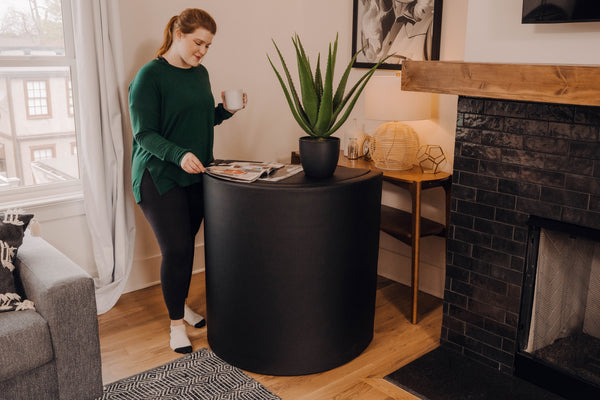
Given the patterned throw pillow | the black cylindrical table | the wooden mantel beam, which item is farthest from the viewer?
the black cylindrical table

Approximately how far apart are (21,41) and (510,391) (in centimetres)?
261

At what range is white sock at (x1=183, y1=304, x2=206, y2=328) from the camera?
9.37 feet

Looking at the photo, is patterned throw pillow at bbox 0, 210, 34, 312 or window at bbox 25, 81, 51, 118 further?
window at bbox 25, 81, 51, 118

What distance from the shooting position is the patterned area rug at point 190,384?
7.49ft

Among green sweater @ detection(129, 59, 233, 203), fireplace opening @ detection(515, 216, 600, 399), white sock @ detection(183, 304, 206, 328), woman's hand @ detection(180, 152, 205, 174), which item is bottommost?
white sock @ detection(183, 304, 206, 328)

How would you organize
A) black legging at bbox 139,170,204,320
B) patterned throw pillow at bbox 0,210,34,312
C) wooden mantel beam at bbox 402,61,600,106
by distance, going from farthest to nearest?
1. black legging at bbox 139,170,204,320
2. patterned throw pillow at bbox 0,210,34,312
3. wooden mantel beam at bbox 402,61,600,106

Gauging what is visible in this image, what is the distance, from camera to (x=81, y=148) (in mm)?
2959

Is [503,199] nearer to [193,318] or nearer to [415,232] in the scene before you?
[415,232]

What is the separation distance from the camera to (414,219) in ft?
9.20

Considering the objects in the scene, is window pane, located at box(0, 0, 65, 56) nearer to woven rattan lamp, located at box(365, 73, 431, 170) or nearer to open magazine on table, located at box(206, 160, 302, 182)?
open magazine on table, located at box(206, 160, 302, 182)

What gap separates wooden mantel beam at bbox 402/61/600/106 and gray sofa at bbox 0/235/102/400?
58.2 inches

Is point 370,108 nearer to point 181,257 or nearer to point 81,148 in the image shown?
point 181,257

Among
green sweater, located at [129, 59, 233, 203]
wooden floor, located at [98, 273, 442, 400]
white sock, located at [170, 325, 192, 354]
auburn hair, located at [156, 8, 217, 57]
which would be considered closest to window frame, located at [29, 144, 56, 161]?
green sweater, located at [129, 59, 233, 203]

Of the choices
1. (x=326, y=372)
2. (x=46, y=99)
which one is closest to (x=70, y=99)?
(x=46, y=99)
